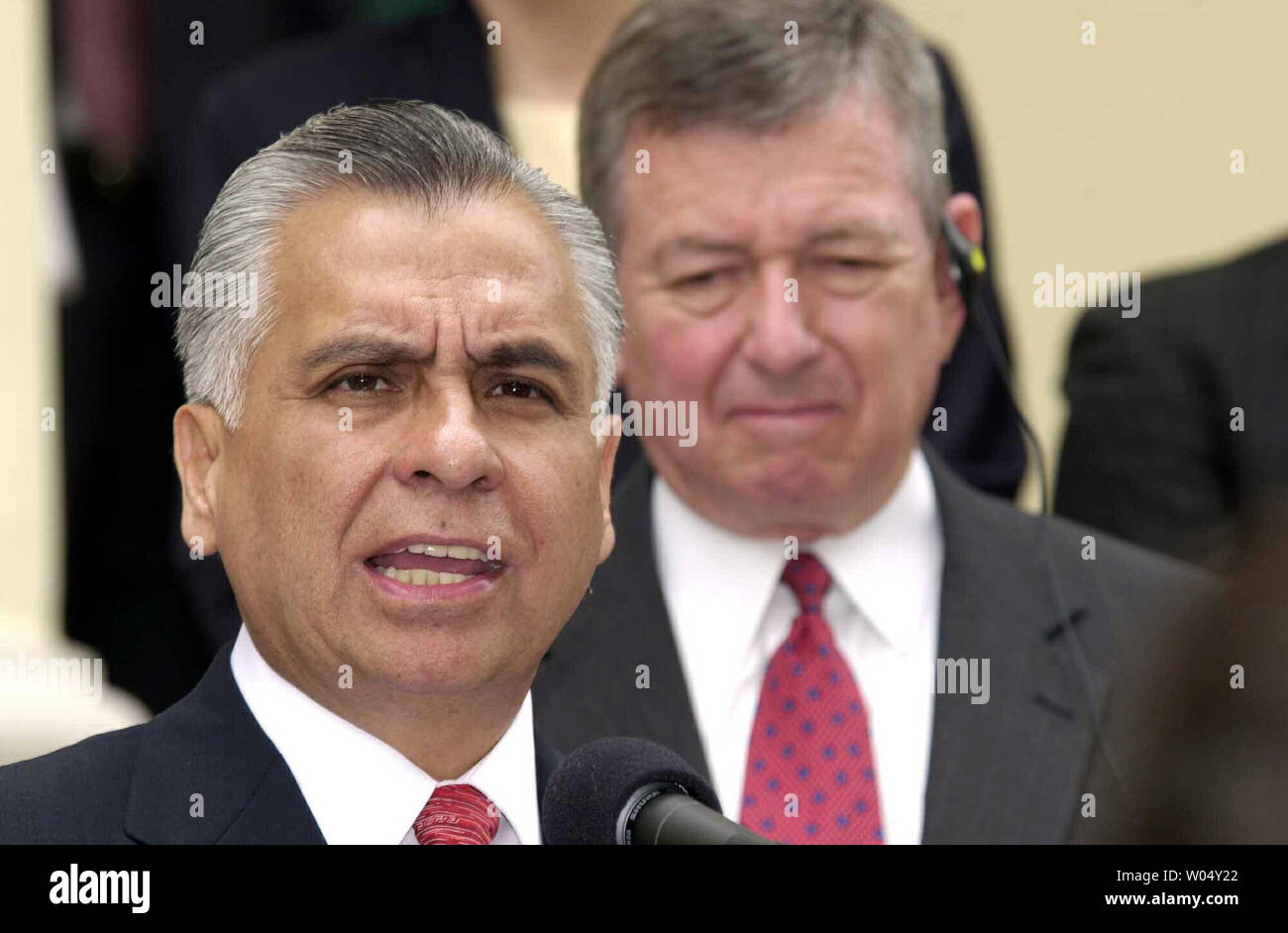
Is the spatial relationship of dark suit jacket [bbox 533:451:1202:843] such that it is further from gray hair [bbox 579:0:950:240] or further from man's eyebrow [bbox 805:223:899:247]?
gray hair [bbox 579:0:950:240]

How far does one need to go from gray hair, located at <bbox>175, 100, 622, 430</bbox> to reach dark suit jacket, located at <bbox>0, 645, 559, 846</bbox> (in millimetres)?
299

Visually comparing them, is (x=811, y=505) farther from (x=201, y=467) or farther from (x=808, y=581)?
(x=201, y=467)

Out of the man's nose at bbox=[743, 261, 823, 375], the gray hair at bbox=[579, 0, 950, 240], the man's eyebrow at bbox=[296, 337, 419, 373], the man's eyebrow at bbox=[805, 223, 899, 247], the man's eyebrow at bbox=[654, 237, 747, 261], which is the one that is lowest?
the man's eyebrow at bbox=[296, 337, 419, 373]

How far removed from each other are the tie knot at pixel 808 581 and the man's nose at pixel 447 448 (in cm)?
62

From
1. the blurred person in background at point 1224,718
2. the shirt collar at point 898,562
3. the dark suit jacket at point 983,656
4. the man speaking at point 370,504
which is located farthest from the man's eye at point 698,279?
the blurred person in background at point 1224,718

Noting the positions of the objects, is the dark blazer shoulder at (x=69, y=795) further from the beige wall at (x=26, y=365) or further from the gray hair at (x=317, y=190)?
the beige wall at (x=26, y=365)


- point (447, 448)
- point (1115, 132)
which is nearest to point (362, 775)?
point (447, 448)

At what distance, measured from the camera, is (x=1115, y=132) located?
391 centimetres

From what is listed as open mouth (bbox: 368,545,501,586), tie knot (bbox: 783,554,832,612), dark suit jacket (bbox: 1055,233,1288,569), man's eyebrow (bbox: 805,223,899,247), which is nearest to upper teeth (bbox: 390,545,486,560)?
open mouth (bbox: 368,545,501,586)

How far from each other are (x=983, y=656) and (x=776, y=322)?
460mm

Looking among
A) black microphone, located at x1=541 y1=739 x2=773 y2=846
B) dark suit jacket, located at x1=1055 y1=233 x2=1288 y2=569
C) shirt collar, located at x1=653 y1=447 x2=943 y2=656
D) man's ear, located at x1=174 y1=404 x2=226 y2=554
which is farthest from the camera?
dark suit jacket, located at x1=1055 y1=233 x2=1288 y2=569

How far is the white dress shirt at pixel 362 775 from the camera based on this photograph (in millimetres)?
1974

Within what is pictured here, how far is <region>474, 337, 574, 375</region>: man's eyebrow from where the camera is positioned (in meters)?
1.98
